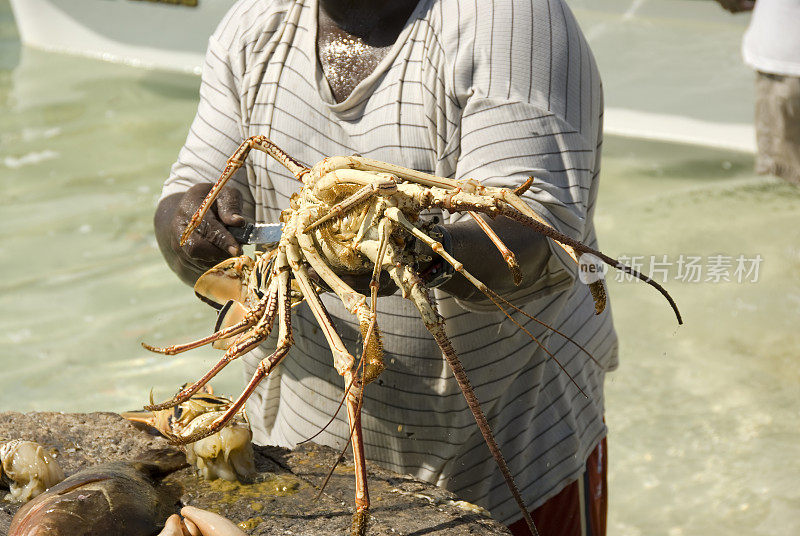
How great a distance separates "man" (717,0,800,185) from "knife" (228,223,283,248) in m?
3.29

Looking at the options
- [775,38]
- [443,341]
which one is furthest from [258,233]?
[775,38]

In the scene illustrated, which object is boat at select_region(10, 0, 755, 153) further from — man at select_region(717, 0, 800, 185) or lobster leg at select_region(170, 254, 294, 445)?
lobster leg at select_region(170, 254, 294, 445)

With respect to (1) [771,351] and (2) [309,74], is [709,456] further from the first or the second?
(2) [309,74]

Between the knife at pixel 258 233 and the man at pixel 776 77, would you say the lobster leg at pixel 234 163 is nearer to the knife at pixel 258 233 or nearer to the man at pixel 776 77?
the knife at pixel 258 233

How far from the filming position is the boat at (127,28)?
821 centimetres

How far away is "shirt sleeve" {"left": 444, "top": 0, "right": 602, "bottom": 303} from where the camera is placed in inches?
66.2

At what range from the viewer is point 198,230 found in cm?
187

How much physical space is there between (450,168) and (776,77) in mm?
3348

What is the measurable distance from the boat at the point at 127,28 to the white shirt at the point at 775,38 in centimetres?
483

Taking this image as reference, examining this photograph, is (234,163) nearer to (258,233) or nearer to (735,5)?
(258,233)

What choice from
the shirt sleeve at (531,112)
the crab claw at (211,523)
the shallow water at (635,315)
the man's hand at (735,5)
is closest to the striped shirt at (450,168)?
the shirt sleeve at (531,112)

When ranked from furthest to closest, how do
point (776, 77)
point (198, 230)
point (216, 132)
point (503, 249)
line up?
point (776, 77) → point (216, 132) → point (198, 230) → point (503, 249)

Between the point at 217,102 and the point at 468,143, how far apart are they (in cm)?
66

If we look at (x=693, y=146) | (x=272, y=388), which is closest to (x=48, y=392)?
(x=272, y=388)
